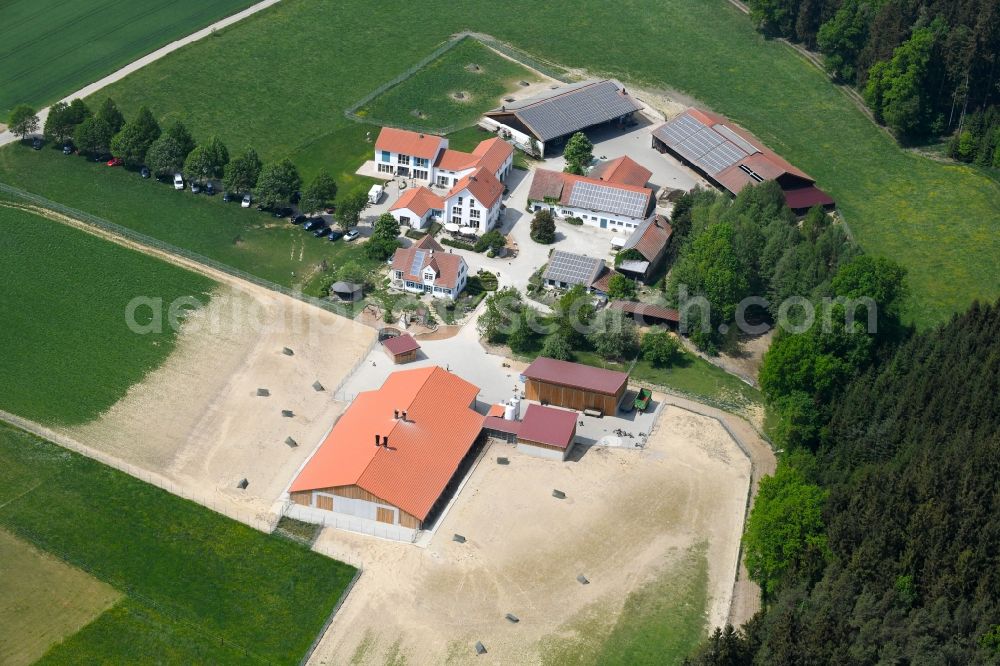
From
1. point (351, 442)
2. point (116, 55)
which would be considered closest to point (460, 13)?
point (116, 55)

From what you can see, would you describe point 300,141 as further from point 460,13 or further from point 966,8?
point 966,8

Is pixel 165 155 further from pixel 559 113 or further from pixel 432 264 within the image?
pixel 559 113

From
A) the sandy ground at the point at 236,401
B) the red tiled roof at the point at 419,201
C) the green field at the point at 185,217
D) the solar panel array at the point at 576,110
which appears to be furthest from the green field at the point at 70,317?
the solar panel array at the point at 576,110

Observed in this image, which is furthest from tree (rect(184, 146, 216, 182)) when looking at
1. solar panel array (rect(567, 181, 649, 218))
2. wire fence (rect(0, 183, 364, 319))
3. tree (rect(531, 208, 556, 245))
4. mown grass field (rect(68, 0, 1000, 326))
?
solar panel array (rect(567, 181, 649, 218))

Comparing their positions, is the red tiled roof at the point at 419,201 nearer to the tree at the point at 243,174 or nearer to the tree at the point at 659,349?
the tree at the point at 243,174

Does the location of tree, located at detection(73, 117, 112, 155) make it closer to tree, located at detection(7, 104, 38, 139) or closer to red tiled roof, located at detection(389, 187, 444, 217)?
tree, located at detection(7, 104, 38, 139)
